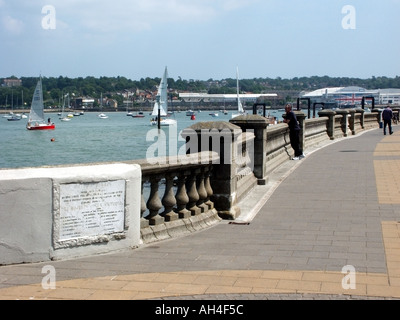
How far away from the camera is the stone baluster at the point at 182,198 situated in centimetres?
877

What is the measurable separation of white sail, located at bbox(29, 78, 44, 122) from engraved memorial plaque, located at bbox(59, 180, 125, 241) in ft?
310

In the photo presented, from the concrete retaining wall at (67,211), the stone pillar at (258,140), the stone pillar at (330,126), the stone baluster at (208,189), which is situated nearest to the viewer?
the concrete retaining wall at (67,211)

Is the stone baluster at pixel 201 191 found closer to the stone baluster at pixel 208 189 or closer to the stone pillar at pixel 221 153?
the stone baluster at pixel 208 189

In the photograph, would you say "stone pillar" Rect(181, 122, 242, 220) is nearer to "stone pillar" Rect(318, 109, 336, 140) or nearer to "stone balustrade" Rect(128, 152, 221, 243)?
"stone balustrade" Rect(128, 152, 221, 243)

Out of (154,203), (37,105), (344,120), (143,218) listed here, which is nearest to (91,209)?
(143,218)

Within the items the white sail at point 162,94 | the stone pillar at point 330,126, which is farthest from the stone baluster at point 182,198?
the white sail at point 162,94

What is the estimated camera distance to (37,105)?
10050cm

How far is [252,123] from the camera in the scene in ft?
44.1

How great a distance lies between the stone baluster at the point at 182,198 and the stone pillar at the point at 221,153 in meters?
1.06

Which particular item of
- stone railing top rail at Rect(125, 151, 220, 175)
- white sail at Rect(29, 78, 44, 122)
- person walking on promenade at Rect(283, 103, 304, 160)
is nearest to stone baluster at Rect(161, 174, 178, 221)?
stone railing top rail at Rect(125, 151, 220, 175)
